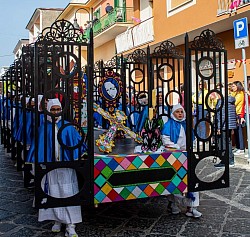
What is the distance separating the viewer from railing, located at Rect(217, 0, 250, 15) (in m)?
9.86

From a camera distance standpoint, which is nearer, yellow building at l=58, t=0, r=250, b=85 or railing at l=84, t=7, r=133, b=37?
yellow building at l=58, t=0, r=250, b=85

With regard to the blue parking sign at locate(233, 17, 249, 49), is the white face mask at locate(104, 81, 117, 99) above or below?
below

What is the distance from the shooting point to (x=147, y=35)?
15.3 m

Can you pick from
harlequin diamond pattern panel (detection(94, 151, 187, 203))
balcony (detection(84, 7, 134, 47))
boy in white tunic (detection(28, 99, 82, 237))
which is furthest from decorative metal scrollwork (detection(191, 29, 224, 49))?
balcony (detection(84, 7, 134, 47))

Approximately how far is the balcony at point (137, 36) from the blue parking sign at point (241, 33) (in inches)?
277

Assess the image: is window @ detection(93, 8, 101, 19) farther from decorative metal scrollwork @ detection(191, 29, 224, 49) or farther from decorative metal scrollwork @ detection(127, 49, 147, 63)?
decorative metal scrollwork @ detection(191, 29, 224, 49)

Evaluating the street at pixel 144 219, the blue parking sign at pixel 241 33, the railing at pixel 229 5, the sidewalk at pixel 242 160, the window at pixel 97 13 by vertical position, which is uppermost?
the window at pixel 97 13

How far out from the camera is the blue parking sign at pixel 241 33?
7.81 metres

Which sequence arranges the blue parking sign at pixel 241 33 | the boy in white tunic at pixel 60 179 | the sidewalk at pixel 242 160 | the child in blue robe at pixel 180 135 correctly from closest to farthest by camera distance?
the boy in white tunic at pixel 60 179
the child in blue robe at pixel 180 135
the blue parking sign at pixel 241 33
the sidewalk at pixel 242 160

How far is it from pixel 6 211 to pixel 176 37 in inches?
368

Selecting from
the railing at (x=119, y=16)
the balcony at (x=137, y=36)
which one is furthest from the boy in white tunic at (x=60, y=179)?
the railing at (x=119, y=16)

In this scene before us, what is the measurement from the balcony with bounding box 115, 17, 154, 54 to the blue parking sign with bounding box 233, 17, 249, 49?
704 centimetres

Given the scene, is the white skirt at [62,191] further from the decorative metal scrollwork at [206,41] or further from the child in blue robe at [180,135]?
the decorative metal scrollwork at [206,41]

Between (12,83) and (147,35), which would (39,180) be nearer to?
(12,83)
